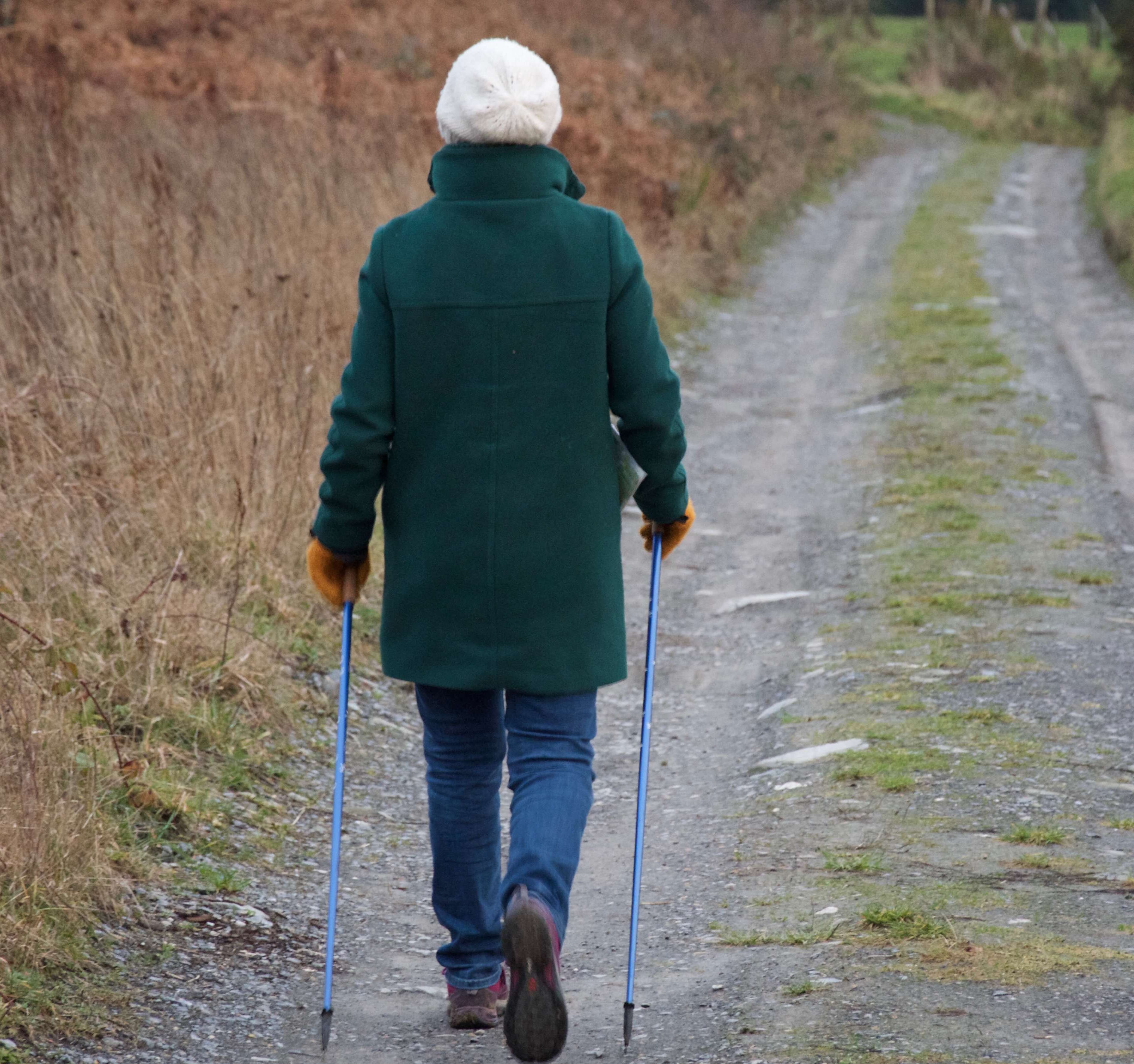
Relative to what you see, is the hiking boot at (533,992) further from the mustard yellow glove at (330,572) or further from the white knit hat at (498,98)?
the white knit hat at (498,98)

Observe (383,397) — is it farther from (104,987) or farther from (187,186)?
(187,186)

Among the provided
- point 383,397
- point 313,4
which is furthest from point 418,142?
point 383,397

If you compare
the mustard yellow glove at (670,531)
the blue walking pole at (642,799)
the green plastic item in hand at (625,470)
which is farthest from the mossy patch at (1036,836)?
the green plastic item in hand at (625,470)

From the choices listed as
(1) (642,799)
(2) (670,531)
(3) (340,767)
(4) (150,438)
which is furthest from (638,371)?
(4) (150,438)

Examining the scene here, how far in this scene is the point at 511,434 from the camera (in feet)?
9.16

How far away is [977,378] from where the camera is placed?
11.0m

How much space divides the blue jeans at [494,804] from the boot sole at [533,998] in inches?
5.3

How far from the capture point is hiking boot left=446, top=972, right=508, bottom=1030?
3123 millimetres

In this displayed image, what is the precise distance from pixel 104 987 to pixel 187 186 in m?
6.24

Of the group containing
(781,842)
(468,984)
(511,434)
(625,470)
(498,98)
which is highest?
(498,98)

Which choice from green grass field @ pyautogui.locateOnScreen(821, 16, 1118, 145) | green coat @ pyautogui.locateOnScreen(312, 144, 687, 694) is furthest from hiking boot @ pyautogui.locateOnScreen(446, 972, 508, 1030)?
green grass field @ pyautogui.locateOnScreen(821, 16, 1118, 145)

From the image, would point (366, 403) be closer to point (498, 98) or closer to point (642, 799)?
point (498, 98)

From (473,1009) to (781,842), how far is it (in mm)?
1276

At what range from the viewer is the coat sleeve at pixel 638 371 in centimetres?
280
